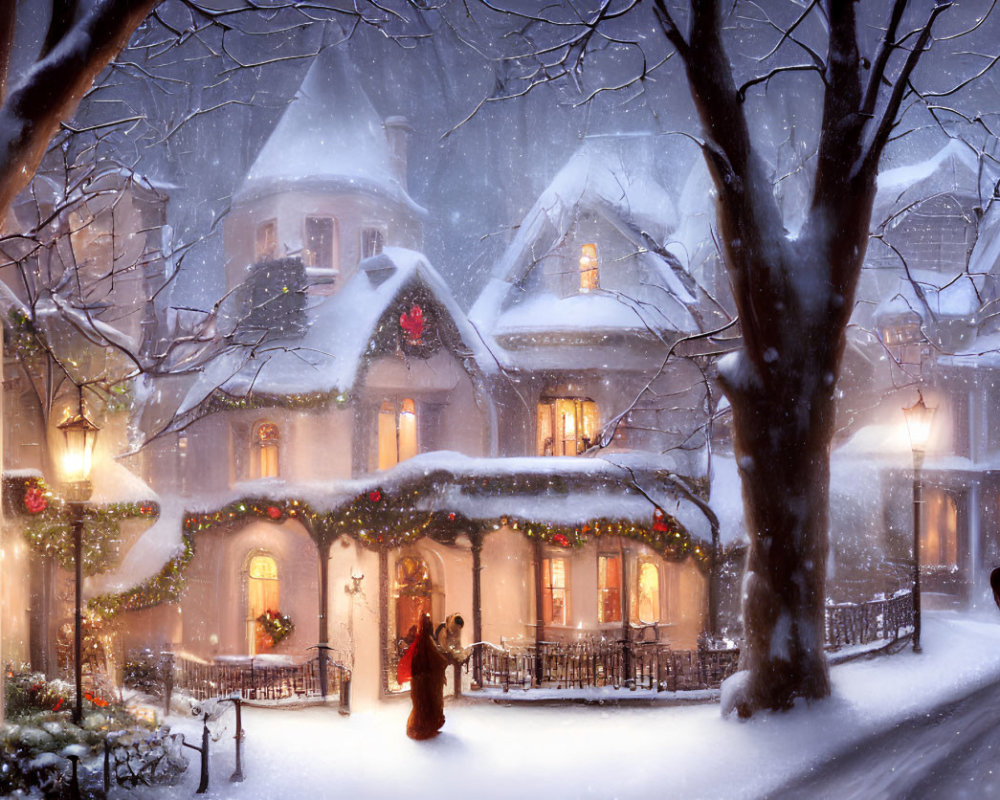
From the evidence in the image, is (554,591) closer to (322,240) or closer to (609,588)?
(609,588)

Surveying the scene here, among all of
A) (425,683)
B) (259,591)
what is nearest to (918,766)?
(425,683)

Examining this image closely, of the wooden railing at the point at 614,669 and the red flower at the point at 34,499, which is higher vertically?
the red flower at the point at 34,499

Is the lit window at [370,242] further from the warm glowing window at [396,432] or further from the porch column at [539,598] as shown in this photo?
the porch column at [539,598]

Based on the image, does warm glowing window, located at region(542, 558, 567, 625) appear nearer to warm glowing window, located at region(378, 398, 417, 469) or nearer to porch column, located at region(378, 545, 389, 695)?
porch column, located at region(378, 545, 389, 695)

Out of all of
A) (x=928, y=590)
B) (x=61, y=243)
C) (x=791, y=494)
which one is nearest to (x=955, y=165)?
(x=928, y=590)

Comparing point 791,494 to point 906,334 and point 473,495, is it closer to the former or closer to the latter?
point 473,495

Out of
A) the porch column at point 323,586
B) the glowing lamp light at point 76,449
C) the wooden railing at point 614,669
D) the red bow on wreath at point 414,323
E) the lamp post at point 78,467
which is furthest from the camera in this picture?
the red bow on wreath at point 414,323

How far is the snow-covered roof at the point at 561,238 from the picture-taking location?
21.3 metres

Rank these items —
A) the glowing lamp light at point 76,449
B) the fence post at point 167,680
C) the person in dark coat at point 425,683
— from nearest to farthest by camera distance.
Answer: the glowing lamp light at point 76,449
the person in dark coat at point 425,683
the fence post at point 167,680

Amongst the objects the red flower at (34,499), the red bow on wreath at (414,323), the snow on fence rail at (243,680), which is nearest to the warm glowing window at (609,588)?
the snow on fence rail at (243,680)

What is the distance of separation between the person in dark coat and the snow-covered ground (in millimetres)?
255

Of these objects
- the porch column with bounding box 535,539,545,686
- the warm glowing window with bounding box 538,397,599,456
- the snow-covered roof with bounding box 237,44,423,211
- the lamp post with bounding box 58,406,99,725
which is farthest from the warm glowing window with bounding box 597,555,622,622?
the lamp post with bounding box 58,406,99,725

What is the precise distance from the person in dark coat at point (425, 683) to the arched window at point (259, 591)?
32.1 feet

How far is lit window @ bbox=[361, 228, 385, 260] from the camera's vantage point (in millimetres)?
23750
